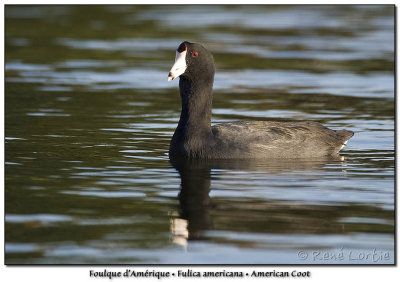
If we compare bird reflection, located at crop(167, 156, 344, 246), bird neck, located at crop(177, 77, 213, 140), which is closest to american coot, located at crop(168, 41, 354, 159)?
bird neck, located at crop(177, 77, 213, 140)

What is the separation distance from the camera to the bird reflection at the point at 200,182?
8.13 m

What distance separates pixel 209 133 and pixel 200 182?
137 centimetres

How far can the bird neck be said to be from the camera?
11.4 meters

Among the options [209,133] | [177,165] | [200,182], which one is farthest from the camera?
[209,133]

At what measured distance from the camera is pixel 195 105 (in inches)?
452

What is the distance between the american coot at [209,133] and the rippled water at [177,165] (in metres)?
0.23

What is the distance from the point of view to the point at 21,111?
15.0 metres

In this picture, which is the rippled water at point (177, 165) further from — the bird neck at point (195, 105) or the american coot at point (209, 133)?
the bird neck at point (195, 105)

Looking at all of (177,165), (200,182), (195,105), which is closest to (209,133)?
(195,105)

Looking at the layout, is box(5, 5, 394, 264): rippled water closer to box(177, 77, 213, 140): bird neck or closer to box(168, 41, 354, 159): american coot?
box(168, 41, 354, 159): american coot

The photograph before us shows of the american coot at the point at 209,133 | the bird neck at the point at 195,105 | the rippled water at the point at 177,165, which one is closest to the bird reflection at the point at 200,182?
the rippled water at the point at 177,165

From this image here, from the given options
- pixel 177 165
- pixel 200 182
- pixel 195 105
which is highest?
pixel 195 105

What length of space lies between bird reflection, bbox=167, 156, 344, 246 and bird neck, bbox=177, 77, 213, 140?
0.51m

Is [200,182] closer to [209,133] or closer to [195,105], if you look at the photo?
[209,133]
